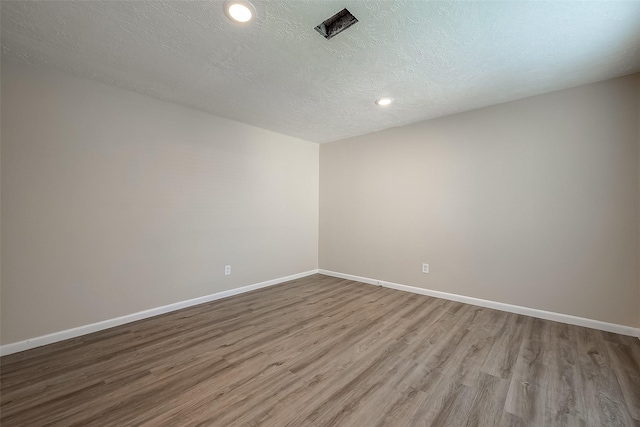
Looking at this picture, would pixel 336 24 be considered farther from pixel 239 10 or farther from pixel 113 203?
pixel 113 203

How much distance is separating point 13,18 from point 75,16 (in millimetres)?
425

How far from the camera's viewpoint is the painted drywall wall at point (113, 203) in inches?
82.0

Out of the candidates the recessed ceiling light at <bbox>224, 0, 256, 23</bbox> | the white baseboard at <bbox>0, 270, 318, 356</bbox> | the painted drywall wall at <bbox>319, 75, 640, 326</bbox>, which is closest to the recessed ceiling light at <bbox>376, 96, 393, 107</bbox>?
the painted drywall wall at <bbox>319, 75, 640, 326</bbox>

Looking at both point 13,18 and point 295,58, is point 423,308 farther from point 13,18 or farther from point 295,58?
point 13,18

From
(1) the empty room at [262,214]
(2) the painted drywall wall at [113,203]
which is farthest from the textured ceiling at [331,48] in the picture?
(2) the painted drywall wall at [113,203]

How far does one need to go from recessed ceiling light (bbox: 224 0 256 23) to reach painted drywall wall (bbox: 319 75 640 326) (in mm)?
2745

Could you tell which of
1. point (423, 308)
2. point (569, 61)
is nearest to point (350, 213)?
point (423, 308)

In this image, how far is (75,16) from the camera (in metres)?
1.61

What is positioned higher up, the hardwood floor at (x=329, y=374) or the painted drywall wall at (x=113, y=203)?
the painted drywall wall at (x=113, y=203)

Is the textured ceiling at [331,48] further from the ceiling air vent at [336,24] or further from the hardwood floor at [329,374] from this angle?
the hardwood floor at [329,374]

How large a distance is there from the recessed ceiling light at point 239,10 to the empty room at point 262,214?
1cm

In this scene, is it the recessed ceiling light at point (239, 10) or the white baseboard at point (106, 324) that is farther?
the white baseboard at point (106, 324)

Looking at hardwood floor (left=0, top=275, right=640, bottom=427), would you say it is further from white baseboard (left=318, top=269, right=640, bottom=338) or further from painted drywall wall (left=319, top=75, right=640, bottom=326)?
painted drywall wall (left=319, top=75, right=640, bottom=326)

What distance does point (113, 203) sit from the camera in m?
2.52
